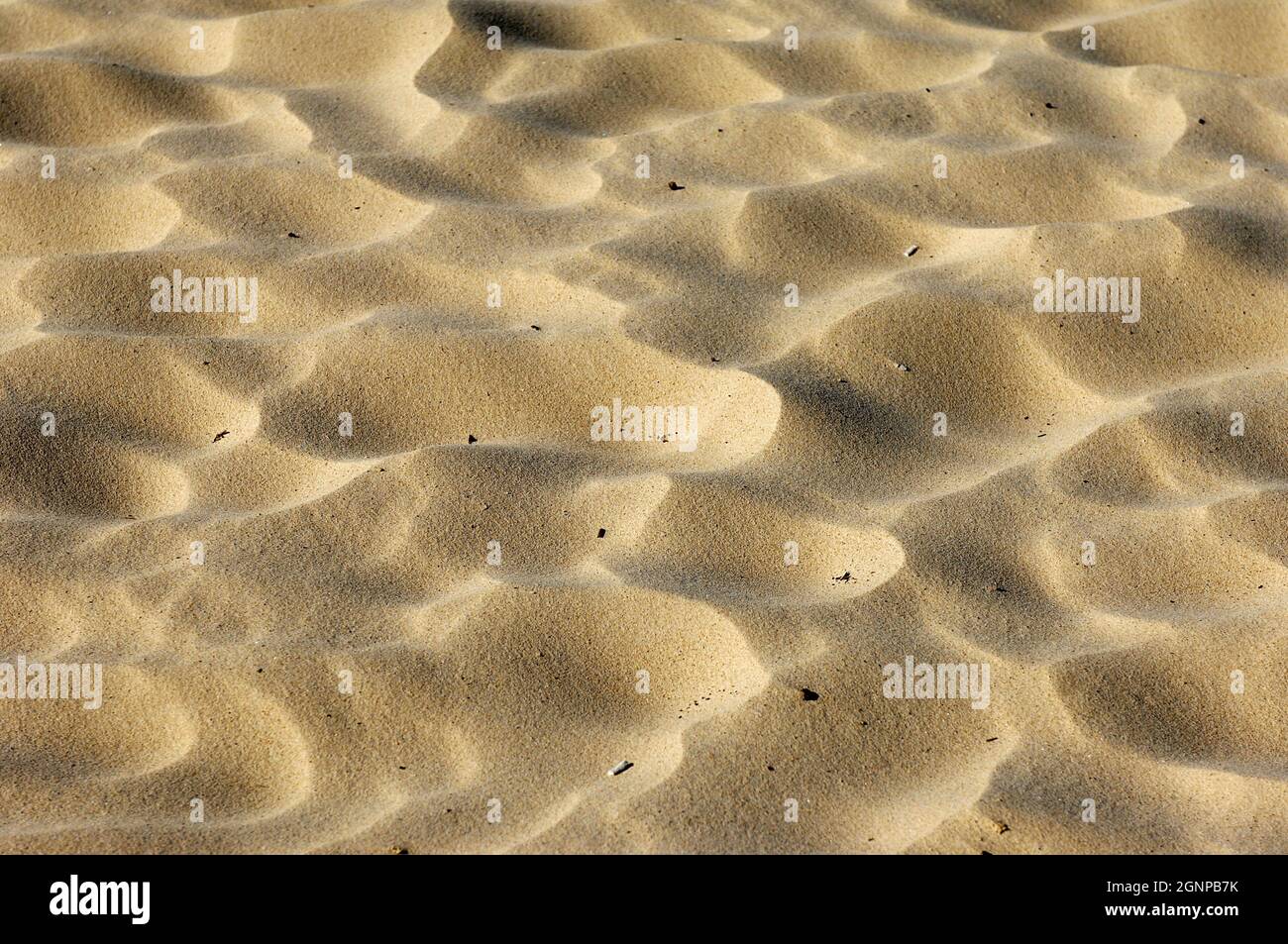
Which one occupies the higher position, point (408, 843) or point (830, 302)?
point (830, 302)

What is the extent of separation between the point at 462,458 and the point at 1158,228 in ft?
4.23

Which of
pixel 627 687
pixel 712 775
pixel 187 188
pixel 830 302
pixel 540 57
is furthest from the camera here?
pixel 540 57

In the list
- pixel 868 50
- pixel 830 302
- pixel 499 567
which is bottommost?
pixel 499 567

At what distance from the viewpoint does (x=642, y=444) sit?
225 centimetres

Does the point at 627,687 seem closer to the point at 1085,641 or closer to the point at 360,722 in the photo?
the point at 360,722

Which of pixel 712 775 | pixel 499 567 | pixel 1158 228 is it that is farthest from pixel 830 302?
pixel 712 775

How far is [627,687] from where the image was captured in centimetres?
188

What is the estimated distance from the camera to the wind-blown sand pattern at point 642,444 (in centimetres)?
178

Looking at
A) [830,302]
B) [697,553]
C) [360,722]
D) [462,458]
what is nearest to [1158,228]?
[830,302]

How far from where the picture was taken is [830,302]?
2.49 metres

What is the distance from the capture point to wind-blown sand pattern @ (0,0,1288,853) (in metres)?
1.78
